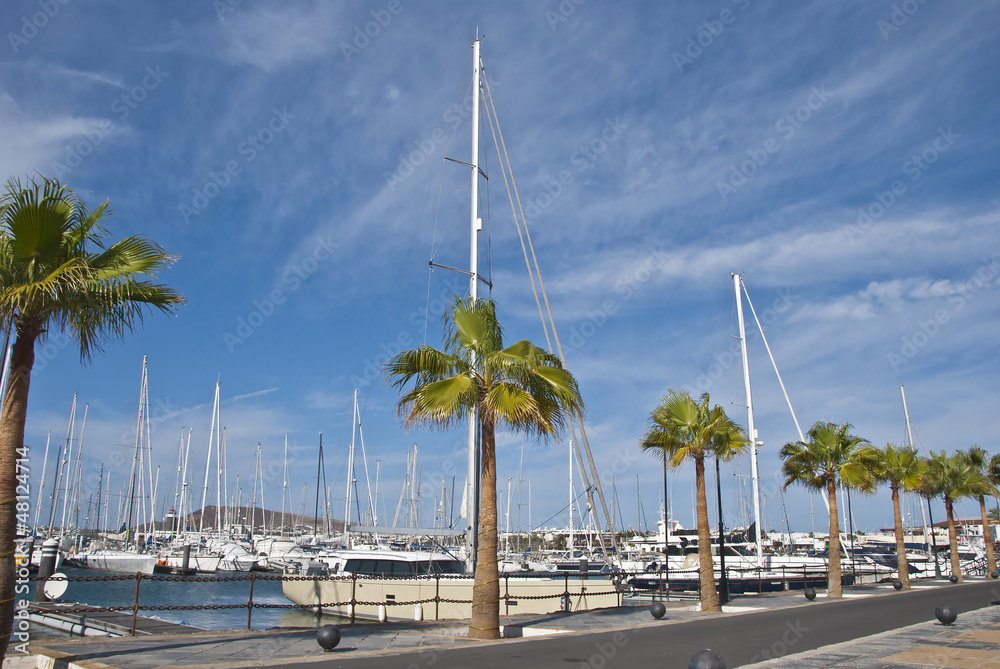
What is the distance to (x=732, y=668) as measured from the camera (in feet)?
36.9

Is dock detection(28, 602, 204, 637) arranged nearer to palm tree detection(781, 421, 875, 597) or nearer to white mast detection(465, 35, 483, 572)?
white mast detection(465, 35, 483, 572)

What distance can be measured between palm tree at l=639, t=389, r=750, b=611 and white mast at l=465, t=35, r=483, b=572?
7.54m

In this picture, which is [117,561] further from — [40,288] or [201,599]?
[40,288]

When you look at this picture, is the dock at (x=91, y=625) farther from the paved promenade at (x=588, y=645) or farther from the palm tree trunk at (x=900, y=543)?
the palm tree trunk at (x=900, y=543)

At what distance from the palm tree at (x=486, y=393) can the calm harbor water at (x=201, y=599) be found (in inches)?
668

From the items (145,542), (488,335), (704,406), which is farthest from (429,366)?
(145,542)

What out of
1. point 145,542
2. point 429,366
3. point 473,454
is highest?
point 429,366

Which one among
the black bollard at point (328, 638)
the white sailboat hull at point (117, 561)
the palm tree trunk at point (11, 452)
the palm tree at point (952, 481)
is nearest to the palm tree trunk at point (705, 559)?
the black bollard at point (328, 638)

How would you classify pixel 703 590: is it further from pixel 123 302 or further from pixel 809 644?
pixel 123 302

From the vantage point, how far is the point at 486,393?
15.2 metres

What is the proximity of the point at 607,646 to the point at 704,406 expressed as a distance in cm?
1159

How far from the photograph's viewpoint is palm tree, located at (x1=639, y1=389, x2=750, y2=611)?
2228cm

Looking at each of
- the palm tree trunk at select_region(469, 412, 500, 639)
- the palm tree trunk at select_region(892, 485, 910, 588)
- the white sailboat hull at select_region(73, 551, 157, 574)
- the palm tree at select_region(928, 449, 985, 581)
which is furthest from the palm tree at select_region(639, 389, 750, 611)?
the white sailboat hull at select_region(73, 551, 157, 574)

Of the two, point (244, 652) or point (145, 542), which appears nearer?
point (244, 652)
